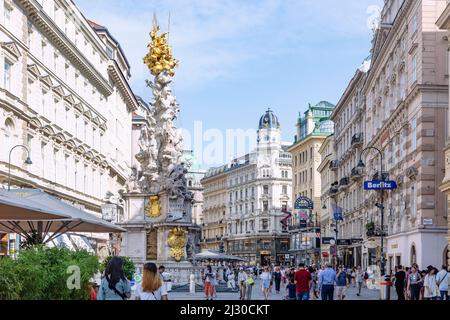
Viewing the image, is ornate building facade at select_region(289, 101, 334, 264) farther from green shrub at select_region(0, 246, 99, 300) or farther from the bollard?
green shrub at select_region(0, 246, 99, 300)

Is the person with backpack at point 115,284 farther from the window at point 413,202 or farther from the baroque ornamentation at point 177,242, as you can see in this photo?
the window at point 413,202

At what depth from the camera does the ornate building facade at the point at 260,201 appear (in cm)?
14888

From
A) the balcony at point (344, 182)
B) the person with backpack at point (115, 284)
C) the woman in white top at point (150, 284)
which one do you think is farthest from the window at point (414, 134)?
the person with backpack at point (115, 284)

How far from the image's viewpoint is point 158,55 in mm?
42781

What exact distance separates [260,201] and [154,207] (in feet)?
365

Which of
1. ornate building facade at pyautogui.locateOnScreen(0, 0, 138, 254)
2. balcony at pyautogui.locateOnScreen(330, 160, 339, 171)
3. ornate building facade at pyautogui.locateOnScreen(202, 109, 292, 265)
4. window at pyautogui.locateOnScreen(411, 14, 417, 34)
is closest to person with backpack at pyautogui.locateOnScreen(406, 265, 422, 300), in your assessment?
window at pyautogui.locateOnScreen(411, 14, 417, 34)

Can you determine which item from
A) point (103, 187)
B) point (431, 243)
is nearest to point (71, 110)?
point (103, 187)

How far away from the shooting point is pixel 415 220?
4525 centimetres

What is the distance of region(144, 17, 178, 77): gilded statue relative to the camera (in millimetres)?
42375

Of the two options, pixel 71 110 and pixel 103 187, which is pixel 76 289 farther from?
pixel 103 187

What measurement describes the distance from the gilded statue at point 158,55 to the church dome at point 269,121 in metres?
121

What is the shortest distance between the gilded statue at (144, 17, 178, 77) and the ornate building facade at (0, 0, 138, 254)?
748 cm

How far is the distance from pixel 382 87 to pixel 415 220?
1684cm

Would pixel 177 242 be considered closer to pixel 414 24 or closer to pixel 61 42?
pixel 414 24
